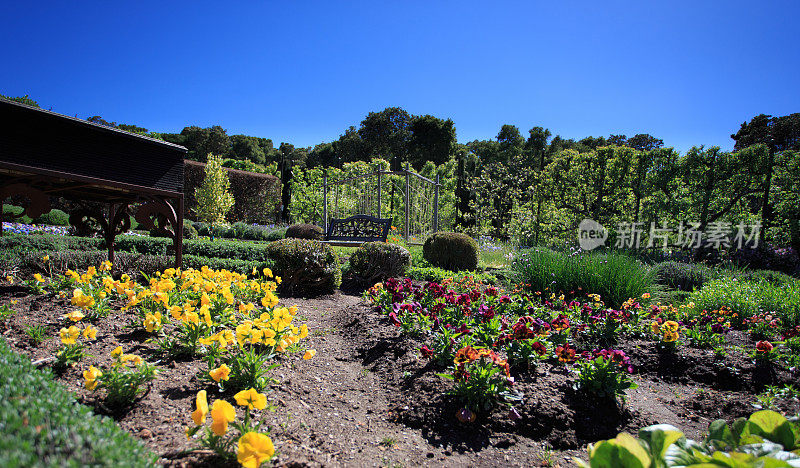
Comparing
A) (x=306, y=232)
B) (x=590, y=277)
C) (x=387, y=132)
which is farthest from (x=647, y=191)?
(x=387, y=132)

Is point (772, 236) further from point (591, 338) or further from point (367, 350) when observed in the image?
point (367, 350)

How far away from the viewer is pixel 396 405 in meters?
2.45

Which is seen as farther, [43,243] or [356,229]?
[356,229]

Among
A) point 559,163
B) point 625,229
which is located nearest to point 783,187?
point 625,229

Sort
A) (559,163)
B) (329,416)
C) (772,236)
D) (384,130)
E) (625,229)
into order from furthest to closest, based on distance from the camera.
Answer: (384,130) → (559,163) → (625,229) → (772,236) → (329,416)

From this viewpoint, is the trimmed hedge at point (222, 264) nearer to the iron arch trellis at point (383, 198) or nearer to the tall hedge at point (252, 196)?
the iron arch trellis at point (383, 198)

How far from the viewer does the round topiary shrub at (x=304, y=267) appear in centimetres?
564

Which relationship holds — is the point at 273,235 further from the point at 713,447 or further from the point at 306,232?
the point at 713,447

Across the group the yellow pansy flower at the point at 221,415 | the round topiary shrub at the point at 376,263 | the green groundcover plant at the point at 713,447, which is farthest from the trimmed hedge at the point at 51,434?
the round topiary shrub at the point at 376,263

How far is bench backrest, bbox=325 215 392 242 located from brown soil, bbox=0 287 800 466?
6.96 metres

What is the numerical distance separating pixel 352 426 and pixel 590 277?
14.8 ft

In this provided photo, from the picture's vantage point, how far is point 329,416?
2225 mm

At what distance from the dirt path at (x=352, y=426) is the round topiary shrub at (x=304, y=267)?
252cm

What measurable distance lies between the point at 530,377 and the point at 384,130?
34051 millimetres
